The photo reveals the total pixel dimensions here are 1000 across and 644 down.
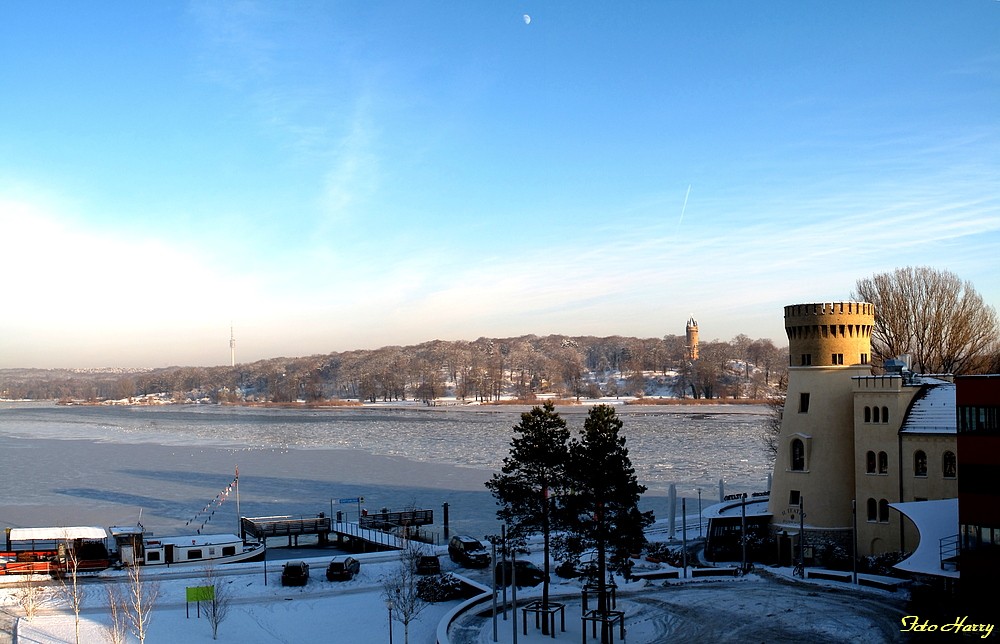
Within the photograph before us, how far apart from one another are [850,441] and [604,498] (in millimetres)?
16776

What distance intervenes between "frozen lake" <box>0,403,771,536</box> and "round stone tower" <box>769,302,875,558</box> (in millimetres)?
11081

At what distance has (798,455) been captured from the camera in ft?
133

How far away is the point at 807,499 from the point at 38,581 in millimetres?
32377

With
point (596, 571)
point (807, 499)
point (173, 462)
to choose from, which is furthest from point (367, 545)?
point (173, 462)

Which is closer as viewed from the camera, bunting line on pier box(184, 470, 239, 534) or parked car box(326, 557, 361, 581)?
parked car box(326, 557, 361, 581)

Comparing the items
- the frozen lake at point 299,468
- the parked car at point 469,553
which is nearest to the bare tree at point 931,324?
the frozen lake at point 299,468

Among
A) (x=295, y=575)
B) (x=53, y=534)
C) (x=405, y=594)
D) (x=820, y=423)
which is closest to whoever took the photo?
(x=405, y=594)

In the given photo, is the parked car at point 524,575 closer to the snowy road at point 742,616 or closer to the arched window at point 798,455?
the snowy road at point 742,616

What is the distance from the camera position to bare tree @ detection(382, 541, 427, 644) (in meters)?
28.3

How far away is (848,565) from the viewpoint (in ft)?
124

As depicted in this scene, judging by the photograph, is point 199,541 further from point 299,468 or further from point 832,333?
point 299,468

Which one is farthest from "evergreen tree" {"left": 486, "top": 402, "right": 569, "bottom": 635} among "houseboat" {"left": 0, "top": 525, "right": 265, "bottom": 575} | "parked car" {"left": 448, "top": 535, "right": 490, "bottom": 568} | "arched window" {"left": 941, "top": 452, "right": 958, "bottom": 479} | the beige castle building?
"arched window" {"left": 941, "top": 452, "right": 958, "bottom": 479}

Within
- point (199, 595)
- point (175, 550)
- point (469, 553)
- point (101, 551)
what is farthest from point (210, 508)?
point (199, 595)

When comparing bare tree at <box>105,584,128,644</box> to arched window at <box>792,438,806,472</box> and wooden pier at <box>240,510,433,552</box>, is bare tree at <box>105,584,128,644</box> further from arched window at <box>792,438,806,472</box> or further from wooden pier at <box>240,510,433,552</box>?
arched window at <box>792,438,806,472</box>
